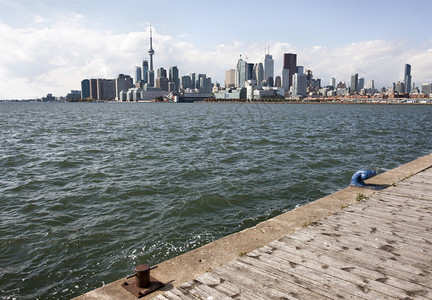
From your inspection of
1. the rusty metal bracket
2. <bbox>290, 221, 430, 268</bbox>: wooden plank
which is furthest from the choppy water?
<bbox>290, 221, 430, 268</bbox>: wooden plank

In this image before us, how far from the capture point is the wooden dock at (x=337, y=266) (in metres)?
4.62

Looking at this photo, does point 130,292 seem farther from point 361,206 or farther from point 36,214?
point 36,214

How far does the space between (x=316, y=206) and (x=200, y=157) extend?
1337 centimetres

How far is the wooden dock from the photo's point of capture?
→ 4617 mm

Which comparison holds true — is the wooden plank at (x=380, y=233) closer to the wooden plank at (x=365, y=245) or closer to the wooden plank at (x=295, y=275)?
the wooden plank at (x=365, y=245)

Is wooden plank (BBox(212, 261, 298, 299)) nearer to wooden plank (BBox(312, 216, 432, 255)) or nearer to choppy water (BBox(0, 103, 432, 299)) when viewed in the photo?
wooden plank (BBox(312, 216, 432, 255))

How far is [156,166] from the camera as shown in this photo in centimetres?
1936

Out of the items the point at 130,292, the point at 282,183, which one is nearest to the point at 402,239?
the point at 130,292

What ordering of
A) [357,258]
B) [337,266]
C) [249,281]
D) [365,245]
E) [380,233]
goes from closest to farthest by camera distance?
[249,281] → [337,266] → [357,258] → [365,245] → [380,233]

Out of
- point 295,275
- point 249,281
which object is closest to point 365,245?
point 295,275

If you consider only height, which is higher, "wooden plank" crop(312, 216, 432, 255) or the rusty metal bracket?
"wooden plank" crop(312, 216, 432, 255)

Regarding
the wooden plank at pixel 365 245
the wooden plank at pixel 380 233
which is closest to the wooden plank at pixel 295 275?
the wooden plank at pixel 365 245

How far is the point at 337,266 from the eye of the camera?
530cm

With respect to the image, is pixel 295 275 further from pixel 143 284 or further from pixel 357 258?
pixel 143 284
